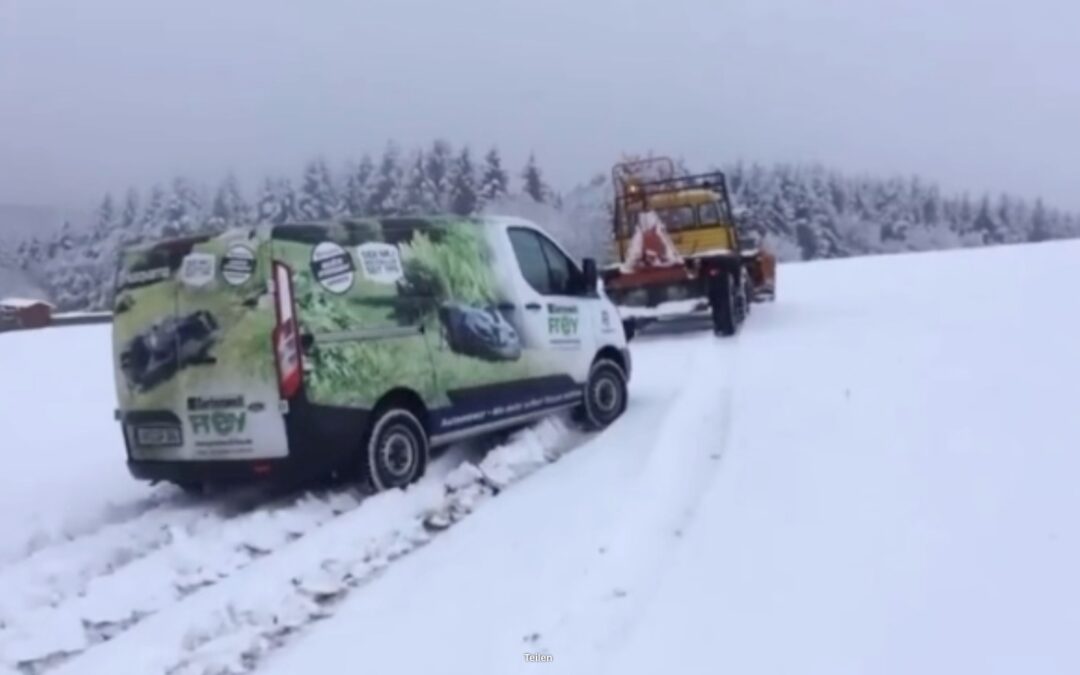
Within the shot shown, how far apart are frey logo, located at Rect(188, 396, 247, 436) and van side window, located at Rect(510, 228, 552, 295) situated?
9.85 ft

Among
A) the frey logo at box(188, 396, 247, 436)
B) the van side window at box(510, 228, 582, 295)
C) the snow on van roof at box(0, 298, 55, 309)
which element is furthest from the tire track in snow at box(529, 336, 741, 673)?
the snow on van roof at box(0, 298, 55, 309)

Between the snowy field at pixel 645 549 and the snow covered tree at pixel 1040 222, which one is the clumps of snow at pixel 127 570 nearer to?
the snowy field at pixel 645 549

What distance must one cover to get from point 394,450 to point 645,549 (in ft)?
8.73

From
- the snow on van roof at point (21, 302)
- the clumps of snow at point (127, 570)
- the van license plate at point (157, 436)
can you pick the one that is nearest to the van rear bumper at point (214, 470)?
the van license plate at point (157, 436)

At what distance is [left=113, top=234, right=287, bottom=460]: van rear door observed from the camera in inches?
297

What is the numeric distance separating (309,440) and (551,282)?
→ 3.26m

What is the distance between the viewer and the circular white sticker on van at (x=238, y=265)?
299 inches

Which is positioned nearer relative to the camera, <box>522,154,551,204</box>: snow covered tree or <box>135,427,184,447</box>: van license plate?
<box>135,427,184,447</box>: van license plate

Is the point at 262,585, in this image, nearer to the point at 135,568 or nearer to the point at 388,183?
the point at 135,568

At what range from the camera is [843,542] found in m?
5.64

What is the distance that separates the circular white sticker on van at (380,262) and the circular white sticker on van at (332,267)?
13 centimetres

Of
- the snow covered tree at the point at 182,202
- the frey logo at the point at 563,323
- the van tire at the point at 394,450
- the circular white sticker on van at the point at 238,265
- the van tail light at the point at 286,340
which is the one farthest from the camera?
the snow covered tree at the point at 182,202

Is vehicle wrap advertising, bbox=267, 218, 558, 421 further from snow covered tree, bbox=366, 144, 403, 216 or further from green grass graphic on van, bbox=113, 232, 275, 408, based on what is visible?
snow covered tree, bbox=366, 144, 403, 216

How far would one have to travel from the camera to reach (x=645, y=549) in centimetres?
602
